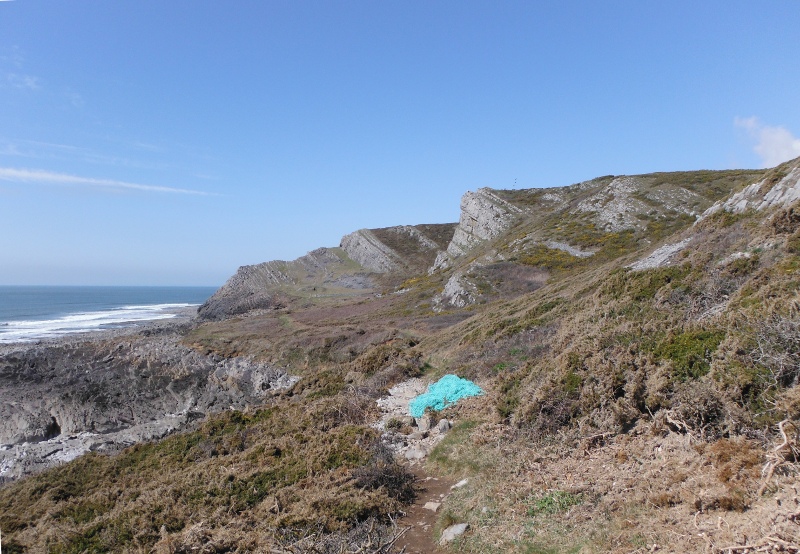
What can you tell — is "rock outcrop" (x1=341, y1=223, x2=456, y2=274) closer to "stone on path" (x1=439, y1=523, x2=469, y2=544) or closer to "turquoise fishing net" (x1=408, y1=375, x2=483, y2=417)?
"turquoise fishing net" (x1=408, y1=375, x2=483, y2=417)

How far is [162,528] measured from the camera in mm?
7402

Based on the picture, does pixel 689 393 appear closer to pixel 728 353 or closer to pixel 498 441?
pixel 728 353

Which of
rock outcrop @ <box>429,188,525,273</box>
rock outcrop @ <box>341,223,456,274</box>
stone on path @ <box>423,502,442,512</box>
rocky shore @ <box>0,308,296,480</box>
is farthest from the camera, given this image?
Answer: rock outcrop @ <box>341,223,456,274</box>

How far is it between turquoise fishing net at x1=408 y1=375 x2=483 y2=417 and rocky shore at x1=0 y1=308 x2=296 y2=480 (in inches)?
508

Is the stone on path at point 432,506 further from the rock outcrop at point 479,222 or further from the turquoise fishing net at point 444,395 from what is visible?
the rock outcrop at point 479,222

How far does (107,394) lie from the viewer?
998 inches

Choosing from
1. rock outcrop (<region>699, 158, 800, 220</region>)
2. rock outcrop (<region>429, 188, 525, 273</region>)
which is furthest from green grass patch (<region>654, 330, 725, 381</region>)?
rock outcrop (<region>429, 188, 525, 273</region>)

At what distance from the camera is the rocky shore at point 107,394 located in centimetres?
1891

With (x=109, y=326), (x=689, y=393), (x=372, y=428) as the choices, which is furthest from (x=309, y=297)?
(x=689, y=393)

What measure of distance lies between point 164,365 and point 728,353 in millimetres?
33819

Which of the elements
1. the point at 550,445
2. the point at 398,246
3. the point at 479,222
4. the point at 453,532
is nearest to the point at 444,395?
the point at 550,445

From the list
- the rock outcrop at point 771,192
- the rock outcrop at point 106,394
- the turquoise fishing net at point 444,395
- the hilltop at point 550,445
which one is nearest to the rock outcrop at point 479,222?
the rock outcrop at point 106,394

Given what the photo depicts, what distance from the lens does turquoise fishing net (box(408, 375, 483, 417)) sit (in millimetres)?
11883

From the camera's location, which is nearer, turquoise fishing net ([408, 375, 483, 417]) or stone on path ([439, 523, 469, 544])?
stone on path ([439, 523, 469, 544])
